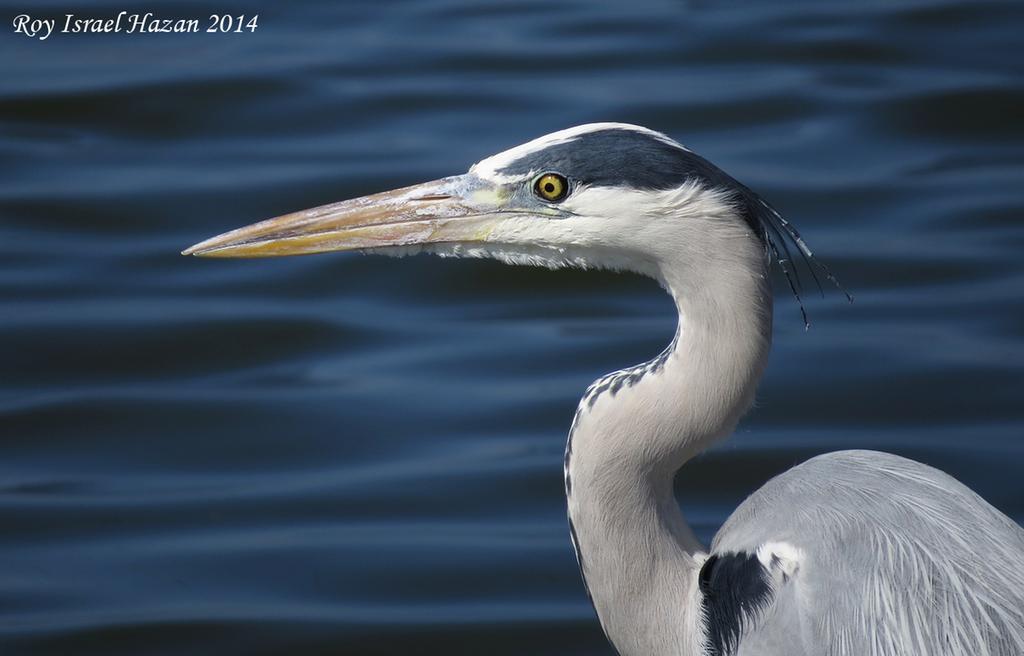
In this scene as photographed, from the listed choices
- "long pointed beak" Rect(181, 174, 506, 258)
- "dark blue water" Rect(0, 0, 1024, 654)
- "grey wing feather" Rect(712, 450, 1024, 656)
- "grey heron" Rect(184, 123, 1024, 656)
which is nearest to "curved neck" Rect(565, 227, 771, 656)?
"grey heron" Rect(184, 123, 1024, 656)

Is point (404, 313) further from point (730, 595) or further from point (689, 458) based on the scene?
point (730, 595)

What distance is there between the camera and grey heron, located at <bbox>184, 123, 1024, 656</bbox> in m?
3.04

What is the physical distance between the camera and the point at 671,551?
10.8 feet

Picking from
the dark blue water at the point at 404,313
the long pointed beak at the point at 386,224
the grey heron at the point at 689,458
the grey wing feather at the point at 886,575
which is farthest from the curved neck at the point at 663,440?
the dark blue water at the point at 404,313

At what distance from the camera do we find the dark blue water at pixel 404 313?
4828 millimetres

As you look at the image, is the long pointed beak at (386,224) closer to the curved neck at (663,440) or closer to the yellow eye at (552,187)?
the yellow eye at (552,187)

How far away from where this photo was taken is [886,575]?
120 inches

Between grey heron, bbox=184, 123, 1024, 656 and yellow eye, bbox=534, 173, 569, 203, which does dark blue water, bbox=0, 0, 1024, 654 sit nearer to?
grey heron, bbox=184, 123, 1024, 656

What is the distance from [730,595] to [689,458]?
0.31 m

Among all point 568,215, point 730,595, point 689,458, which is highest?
point 568,215

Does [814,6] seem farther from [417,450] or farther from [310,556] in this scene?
[310,556]

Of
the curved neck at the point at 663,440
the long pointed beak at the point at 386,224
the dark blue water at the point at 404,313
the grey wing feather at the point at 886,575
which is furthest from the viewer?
the dark blue water at the point at 404,313

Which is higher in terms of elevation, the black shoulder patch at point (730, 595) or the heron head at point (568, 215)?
the heron head at point (568, 215)

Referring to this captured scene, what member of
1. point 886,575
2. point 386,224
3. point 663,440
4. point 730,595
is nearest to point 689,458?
point 663,440
